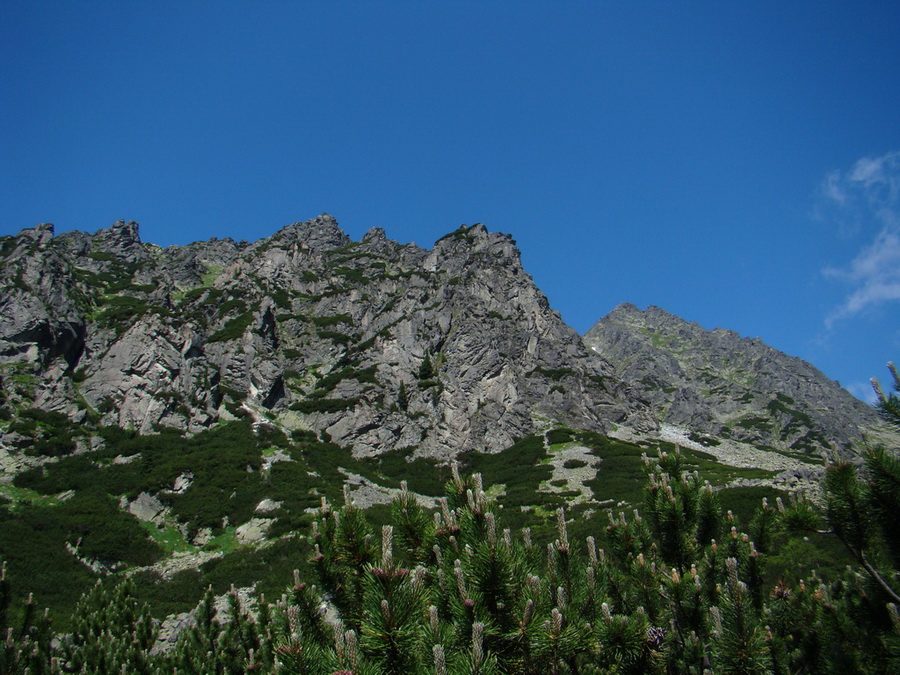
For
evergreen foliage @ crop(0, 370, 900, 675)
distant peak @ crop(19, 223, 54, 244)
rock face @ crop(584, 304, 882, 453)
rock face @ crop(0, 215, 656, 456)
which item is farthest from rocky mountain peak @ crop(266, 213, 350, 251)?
evergreen foliage @ crop(0, 370, 900, 675)

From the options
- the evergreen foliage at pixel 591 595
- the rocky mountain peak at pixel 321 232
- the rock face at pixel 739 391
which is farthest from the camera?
the rocky mountain peak at pixel 321 232

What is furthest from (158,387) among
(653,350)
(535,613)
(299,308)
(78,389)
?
(653,350)

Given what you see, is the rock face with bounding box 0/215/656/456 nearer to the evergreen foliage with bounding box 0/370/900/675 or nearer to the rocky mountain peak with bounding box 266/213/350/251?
the rocky mountain peak with bounding box 266/213/350/251

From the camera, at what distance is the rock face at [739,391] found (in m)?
119

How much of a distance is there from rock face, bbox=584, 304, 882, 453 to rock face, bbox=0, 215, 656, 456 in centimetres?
4089

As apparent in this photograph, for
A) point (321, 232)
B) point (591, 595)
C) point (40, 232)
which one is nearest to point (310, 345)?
point (40, 232)

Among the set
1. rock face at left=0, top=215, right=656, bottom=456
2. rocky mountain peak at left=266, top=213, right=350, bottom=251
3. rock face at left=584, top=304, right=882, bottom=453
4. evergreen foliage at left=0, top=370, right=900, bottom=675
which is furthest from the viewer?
rocky mountain peak at left=266, top=213, right=350, bottom=251

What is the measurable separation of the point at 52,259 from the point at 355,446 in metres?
53.6

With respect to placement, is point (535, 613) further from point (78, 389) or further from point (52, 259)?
point (52, 259)

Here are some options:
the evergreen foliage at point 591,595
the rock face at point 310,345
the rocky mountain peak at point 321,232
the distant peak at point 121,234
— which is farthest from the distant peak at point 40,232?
the evergreen foliage at point 591,595

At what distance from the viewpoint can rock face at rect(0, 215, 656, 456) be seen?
185 feet

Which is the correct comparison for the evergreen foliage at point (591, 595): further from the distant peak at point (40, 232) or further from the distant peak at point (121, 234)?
the distant peak at point (121, 234)

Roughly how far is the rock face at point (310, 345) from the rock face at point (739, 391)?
4089 cm

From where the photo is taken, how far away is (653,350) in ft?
598
